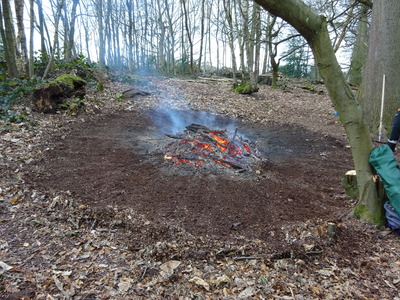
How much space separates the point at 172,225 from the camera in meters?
3.09

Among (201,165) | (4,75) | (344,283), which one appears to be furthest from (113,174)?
(4,75)

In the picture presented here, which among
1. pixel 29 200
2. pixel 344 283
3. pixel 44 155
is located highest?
pixel 44 155

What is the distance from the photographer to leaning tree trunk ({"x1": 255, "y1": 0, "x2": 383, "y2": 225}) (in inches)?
92.4

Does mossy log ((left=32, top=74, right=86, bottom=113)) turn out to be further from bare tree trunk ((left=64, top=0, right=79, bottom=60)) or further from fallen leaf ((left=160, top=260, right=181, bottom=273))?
fallen leaf ((left=160, top=260, right=181, bottom=273))

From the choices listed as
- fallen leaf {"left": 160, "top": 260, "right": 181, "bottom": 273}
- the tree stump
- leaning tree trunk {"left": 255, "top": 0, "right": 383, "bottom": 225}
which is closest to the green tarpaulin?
leaning tree trunk {"left": 255, "top": 0, "right": 383, "bottom": 225}

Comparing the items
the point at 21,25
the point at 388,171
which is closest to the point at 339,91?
the point at 388,171

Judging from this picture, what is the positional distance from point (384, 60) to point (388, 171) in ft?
14.2

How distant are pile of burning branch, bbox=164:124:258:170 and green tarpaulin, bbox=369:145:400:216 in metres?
2.16

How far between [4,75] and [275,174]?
8327 mm

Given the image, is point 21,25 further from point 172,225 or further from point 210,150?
point 172,225

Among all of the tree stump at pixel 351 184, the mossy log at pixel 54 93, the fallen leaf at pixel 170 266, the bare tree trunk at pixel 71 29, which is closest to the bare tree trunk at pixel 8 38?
the mossy log at pixel 54 93

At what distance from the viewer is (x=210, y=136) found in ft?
17.7

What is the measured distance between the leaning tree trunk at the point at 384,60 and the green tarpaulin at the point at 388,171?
3.77 metres

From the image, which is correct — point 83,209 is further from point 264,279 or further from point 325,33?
point 325,33
